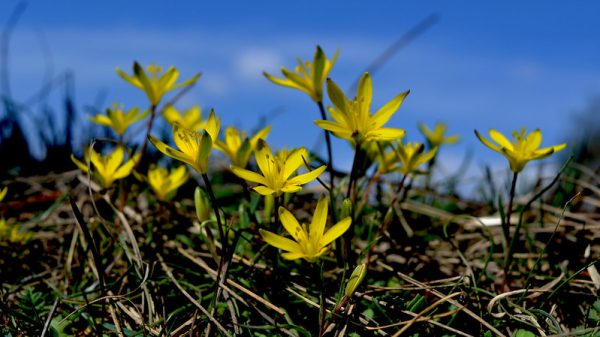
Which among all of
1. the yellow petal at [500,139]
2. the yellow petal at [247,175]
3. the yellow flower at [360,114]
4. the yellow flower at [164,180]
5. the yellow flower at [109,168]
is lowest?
the yellow flower at [164,180]

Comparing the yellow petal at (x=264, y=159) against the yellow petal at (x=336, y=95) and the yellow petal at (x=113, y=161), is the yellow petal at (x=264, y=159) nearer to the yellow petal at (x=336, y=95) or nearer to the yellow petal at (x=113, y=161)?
the yellow petal at (x=336, y=95)

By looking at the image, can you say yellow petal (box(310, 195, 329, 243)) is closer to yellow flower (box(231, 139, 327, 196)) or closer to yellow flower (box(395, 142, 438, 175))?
yellow flower (box(231, 139, 327, 196))

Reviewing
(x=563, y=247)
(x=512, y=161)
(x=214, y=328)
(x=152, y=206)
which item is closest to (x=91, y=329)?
(x=214, y=328)

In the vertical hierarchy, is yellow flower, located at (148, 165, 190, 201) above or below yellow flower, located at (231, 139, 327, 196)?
below

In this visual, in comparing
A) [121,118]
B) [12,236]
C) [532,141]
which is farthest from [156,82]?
[532,141]

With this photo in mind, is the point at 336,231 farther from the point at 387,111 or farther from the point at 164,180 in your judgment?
the point at 164,180

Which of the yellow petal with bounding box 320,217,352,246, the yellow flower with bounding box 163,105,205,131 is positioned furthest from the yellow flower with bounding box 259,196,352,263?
the yellow flower with bounding box 163,105,205,131

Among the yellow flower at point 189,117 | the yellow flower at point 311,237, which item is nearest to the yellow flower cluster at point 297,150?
the yellow flower at point 311,237

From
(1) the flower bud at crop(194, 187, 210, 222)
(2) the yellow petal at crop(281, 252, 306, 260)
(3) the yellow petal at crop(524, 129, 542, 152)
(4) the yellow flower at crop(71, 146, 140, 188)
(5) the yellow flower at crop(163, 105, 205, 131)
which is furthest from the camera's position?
(5) the yellow flower at crop(163, 105, 205, 131)
